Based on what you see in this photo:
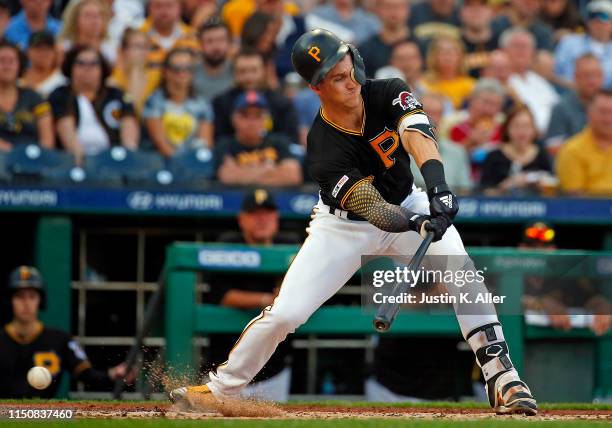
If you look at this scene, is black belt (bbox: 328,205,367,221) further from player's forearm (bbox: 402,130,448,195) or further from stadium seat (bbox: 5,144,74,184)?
stadium seat (bbox: 5,144,74,184)

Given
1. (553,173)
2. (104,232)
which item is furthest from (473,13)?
(104,232)

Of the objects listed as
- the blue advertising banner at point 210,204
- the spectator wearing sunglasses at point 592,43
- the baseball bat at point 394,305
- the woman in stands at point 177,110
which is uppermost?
the spectator wearing sunglasses at point 592,43

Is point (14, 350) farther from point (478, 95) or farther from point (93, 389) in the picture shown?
point (478, 95)

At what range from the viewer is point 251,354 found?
234 inches

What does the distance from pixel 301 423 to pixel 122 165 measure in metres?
4.28

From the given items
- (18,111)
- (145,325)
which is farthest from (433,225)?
(18,111)

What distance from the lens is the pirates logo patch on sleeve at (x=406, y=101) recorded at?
5820 mm

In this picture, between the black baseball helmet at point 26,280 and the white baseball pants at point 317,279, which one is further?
the black baseball helmet at point 26,280

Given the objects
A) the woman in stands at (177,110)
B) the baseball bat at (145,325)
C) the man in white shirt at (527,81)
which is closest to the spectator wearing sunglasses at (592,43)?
the man in white shirt at (527,81)

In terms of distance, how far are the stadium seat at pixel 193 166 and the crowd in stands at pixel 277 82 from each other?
2.1 inches

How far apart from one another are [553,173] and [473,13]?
2557 millimetres

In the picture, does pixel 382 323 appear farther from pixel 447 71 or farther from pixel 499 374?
pixel 447 71

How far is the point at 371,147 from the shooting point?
234 inches

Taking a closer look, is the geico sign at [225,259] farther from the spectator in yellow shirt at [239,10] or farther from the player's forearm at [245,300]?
the spectator in yellow shirt at [239,10]
